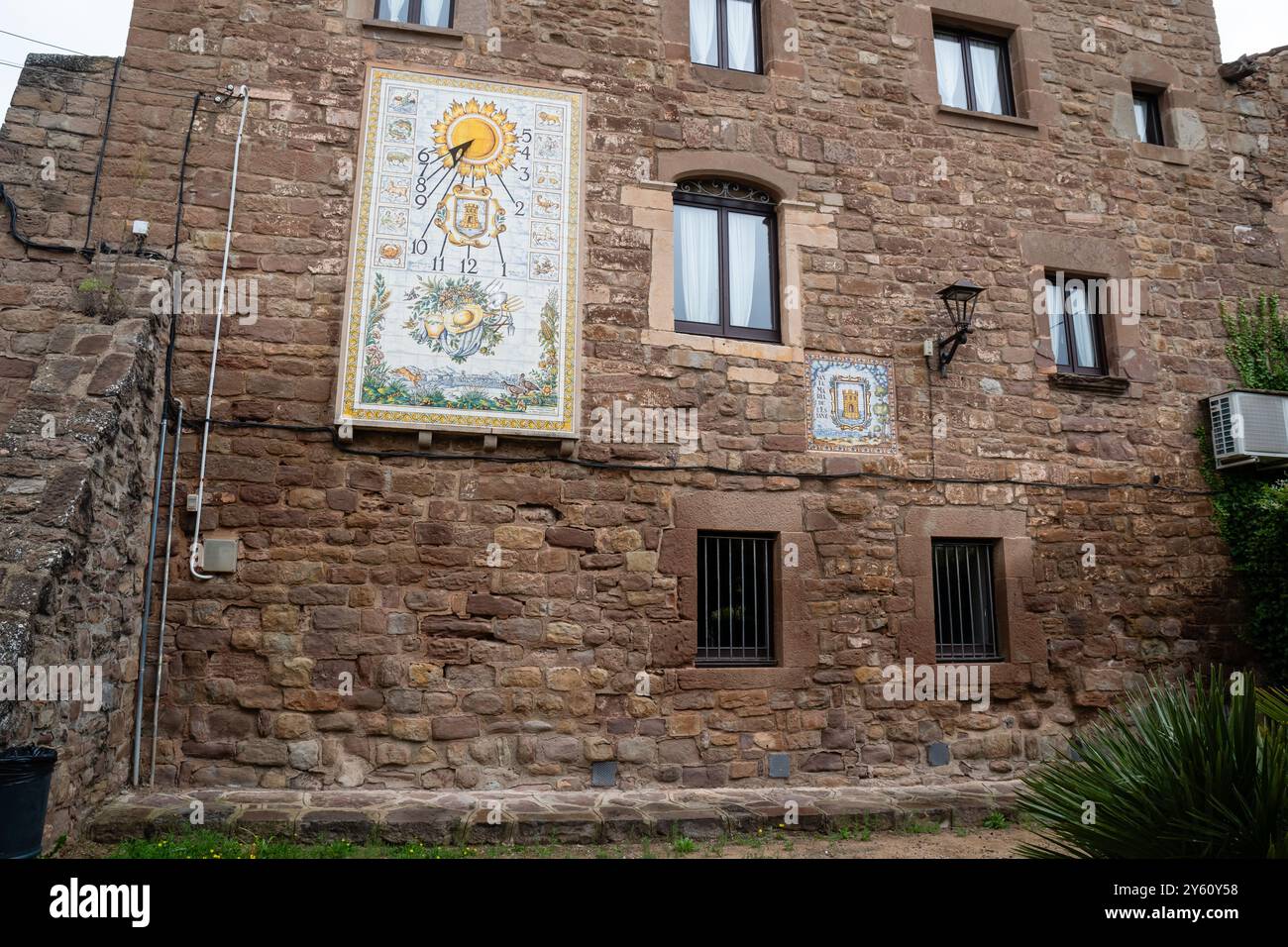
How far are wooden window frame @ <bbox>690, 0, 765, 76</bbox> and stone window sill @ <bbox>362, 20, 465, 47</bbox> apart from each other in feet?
6.78

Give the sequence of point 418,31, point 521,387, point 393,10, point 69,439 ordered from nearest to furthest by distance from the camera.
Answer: point 69,439 < point 521,387 < point 418,31 < point 393,10

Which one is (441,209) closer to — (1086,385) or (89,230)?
(89,230)

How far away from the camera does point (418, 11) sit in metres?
7.07

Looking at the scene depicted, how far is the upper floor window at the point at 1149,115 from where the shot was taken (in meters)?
8.77

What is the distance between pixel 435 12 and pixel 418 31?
0.40 meters

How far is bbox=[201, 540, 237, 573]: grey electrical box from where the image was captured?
5.78 m

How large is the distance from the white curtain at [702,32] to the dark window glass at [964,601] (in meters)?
4.67

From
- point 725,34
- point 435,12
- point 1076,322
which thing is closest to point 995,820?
point 1076,322

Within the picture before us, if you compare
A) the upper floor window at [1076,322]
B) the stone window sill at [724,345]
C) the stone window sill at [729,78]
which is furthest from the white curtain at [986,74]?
the stone window sill at [724,345]

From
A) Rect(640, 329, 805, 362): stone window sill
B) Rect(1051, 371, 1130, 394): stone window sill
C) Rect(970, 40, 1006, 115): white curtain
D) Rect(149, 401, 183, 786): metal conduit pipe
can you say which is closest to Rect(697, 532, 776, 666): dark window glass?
Rect(640, 329, 805, 362): stone window sill

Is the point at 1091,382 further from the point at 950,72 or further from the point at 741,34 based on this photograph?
the point at 741,34

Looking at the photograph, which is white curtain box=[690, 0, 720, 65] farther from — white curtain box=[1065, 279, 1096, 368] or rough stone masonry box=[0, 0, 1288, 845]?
white curtain box=[1065, 279, 1096, 368]

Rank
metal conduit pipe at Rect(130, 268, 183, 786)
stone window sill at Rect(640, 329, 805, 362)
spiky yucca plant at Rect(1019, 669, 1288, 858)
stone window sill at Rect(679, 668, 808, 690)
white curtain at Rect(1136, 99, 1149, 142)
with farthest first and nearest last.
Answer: white curtain at Rect(1136, 99, 1149, 142), stone window sill at Rect(640, 329, 805, 362), stone window sill at Rect(679, 668, 808, 690), metal conduit pipe at Rect(130, 268, 183, 786), spiky yucca plant at Rect(1019, 669, 1288, 858)
